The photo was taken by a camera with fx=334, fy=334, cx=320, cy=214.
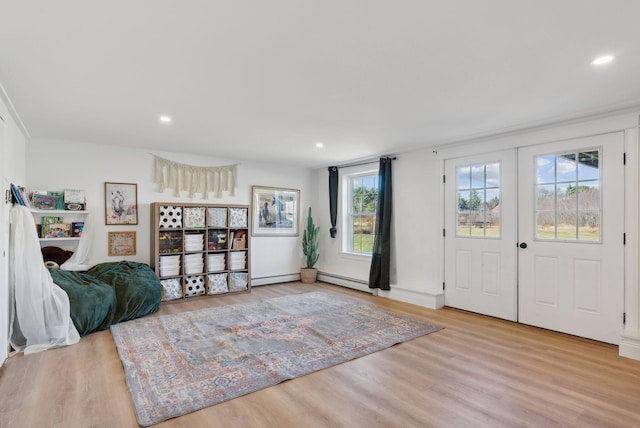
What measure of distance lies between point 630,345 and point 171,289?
17.4ft

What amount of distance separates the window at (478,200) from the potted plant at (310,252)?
114 inches

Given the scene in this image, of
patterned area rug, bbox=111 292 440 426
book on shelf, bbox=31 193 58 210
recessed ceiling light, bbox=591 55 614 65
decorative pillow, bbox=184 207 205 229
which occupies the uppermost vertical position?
recessed ceiling light, bbox=591 55 614 65

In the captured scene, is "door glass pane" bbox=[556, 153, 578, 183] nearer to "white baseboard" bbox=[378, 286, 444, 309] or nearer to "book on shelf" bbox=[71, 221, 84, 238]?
"white baseboard" bbox=[378, 286, 444, 309]

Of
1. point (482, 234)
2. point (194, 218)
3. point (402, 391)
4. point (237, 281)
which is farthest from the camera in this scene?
point (237, 281)

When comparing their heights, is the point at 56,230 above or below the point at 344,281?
above

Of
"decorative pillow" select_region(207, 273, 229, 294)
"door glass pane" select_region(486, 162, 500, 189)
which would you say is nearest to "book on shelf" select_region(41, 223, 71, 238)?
"decorative pillow" select_region(207, 273, 229, 294)

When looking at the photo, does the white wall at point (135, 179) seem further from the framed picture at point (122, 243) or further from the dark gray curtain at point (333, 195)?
the dark gray curtain at point (333, 195)

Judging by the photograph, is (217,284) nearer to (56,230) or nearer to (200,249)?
(200,249)

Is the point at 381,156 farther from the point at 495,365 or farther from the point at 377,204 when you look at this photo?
the point at 495,365

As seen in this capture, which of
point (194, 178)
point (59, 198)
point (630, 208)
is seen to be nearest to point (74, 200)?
point (59, 198)

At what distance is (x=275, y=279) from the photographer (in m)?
6.41

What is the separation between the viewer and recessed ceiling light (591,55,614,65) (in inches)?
85.6

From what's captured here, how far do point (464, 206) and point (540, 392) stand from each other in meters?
2.58

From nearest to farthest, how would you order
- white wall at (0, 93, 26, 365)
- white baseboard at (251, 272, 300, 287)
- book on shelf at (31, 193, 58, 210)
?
white wall at (0, 93, 26, 365) → book on shelf at (31, 193, 58, 210) → white baseboard at (251, 272, 300, 287)
